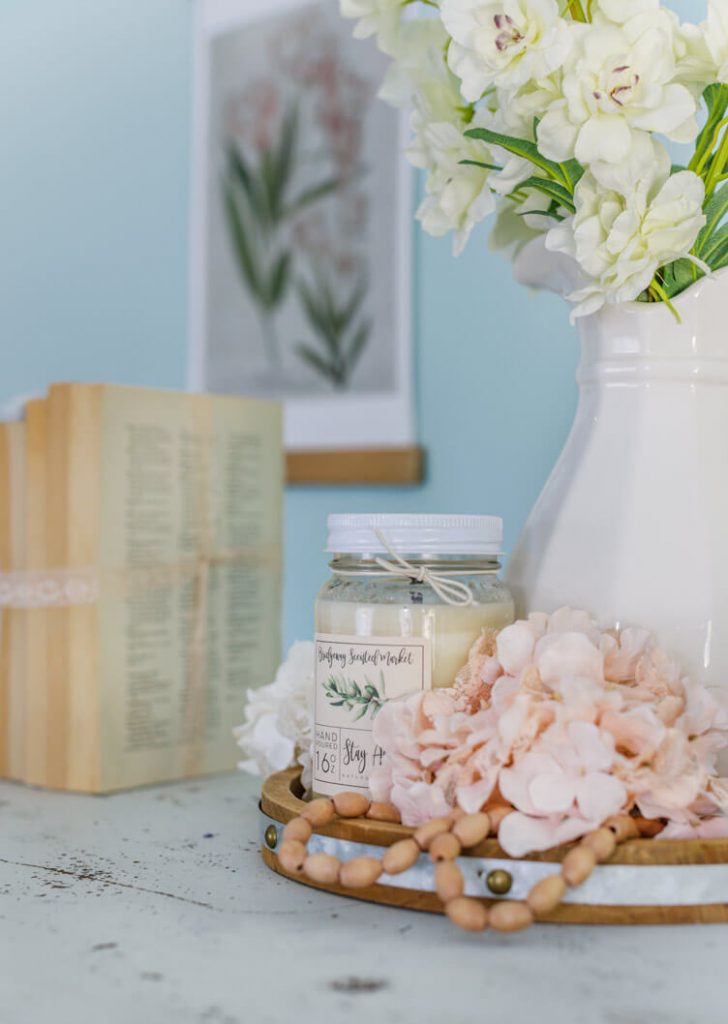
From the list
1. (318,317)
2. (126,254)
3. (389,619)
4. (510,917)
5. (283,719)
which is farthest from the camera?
(126,254)

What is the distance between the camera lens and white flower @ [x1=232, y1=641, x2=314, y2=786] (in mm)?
623

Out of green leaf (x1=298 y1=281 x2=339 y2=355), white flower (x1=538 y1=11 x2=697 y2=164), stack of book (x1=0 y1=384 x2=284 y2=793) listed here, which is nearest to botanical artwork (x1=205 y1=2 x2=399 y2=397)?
green leaf (x1=298 y1=281 x2=339 y2=355)

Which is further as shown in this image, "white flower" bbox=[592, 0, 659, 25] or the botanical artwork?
the botanical artwork

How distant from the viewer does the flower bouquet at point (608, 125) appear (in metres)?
0.50

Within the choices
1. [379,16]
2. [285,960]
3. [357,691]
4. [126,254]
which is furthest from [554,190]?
[126,254]

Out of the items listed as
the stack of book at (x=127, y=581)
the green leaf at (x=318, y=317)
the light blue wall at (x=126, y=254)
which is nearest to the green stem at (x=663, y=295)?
the stack of book at (x=127, y=581)

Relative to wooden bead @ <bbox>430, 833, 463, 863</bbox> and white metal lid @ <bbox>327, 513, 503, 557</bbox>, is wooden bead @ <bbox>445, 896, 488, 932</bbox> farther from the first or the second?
white metal lid @ <bbox>327, 513, 503, 557</bbox>

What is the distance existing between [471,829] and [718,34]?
0.35m

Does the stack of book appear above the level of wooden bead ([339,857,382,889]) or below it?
above

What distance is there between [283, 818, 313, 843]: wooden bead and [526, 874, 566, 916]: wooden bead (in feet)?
0.35

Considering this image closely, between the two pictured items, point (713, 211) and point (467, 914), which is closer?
point (467, 914)

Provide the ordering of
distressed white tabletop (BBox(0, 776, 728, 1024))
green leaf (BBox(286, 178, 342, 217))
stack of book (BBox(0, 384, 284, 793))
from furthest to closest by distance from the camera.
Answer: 1. green leaf (BBox(286, 178, 342, 217))
2. stack of book (BBox(0, 384, 284, 793))
3. distressed white tabletop (BBox(0, 776, 728, 1024))

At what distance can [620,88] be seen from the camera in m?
0.49

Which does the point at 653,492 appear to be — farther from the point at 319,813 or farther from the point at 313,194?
the point at 313,194
